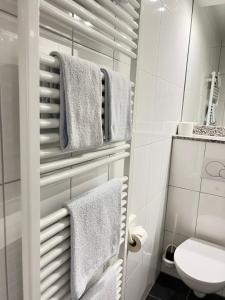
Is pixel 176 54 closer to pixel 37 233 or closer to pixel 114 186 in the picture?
pixel 114 186

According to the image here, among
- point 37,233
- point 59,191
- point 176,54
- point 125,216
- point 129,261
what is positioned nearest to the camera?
point 37,233

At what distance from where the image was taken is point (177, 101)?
5.94ft

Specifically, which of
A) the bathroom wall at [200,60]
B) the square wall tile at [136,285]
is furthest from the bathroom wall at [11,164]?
the bathroom wall at [200,60]

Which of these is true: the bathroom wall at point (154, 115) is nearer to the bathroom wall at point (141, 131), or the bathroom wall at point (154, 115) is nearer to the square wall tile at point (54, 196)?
the bathroom wall at point (141, 131)

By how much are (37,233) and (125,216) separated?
60cm

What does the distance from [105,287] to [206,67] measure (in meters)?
1.94

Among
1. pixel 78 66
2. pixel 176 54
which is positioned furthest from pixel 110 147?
pixel 176 54

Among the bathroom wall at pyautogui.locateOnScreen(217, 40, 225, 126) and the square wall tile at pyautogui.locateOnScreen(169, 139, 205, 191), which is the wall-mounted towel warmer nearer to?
the square wall tile at pyautogui.locateOnScreen(169, 139, 205, 191)

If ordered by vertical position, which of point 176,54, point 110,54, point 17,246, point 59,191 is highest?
point 176,54

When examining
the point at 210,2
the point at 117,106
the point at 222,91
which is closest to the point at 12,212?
the point at 117,106

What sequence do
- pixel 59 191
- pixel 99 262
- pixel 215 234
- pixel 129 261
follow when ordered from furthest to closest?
1. pixel 215 234
2. pixel 129 261
3. pixel 99 262
4. pixel 59 191

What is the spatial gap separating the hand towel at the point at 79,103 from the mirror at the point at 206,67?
1425 millimetres

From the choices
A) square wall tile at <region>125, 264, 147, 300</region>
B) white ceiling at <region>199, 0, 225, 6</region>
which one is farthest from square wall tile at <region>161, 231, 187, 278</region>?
white ceiling at <region>199, 0, 225, 6</region>

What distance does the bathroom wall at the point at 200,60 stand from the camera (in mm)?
1956
